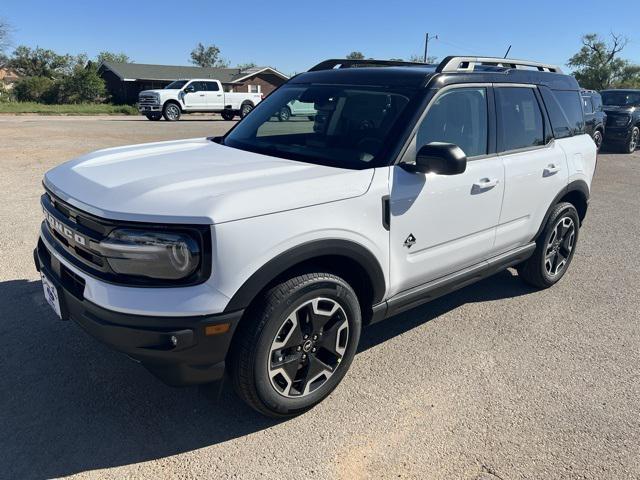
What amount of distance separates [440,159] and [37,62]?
286ft

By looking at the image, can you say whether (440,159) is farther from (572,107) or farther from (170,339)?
(572,107)

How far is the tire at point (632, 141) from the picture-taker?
51.4ft

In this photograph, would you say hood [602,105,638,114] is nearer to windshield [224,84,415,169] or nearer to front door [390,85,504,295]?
front door [390,85,504,295]

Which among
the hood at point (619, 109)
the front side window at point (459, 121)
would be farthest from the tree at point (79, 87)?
the front side window at point (459, 121)

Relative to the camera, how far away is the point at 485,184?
3.53 metres

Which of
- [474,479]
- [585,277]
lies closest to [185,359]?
[474,479]

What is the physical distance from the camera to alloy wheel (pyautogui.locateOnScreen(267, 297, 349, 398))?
2.69 metres

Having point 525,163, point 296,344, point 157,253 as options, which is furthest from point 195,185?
point 525,163

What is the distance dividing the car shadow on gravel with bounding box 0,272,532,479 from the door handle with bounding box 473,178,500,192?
1.31m

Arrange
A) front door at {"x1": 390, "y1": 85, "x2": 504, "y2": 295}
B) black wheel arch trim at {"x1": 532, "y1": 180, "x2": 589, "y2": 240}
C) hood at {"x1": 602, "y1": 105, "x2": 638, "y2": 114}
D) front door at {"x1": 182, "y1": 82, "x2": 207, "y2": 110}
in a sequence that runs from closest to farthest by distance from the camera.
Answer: front door at {"x1": 390, "y1": 85, "x2": 504, "y2": 295} → black wheel arch trim at {"x1": 532, "y1": 180, "x2": 589, "y2": 240} → hood at {"x1": 602, "y1": 105, "x2": 638, "y2": 114} → front door at {"x1": 182, "y1": 82, "x2": 207, "y2": 110}

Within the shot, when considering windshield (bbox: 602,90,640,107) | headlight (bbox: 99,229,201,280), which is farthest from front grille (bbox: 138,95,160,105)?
headlight (bbox: 99,229,201,280)

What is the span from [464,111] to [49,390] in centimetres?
317

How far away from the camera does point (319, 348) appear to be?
2.89m

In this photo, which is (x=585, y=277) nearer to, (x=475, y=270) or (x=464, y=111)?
(x=475, y=270)
